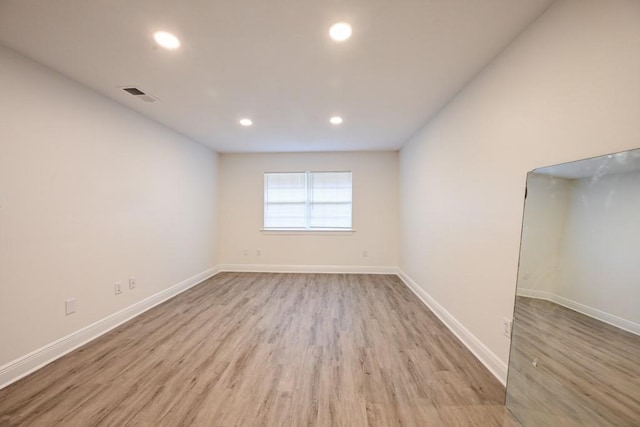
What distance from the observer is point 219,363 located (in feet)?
6.84

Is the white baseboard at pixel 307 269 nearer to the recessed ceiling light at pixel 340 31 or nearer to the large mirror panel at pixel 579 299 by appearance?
the large mirror panel at pixel 579 299

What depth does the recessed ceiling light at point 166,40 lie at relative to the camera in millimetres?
1688

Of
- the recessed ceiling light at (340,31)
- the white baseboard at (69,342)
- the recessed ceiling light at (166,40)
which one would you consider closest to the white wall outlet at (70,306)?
the white baseboard at (69,342)

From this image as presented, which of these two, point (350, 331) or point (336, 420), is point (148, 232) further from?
point (336, 420)

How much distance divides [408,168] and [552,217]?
2964 mm

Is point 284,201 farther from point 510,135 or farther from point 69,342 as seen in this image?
point 510,135

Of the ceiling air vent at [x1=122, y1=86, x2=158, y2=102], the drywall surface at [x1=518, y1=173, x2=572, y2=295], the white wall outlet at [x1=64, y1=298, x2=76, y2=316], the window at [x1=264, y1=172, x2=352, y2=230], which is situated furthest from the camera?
the window at [x1=264, y1=172, x2=352, y2=230]

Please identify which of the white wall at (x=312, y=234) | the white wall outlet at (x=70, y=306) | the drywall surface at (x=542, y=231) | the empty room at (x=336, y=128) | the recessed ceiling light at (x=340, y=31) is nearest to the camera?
the empty room at (x=336, y=128)

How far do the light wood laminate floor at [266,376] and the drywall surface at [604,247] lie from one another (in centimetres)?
92

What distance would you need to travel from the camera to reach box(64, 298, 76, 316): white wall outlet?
2.24m

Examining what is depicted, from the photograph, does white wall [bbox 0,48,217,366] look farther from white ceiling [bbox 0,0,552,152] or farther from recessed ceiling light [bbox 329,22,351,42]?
recessed ceiling light [bbox 329,22,351,42]

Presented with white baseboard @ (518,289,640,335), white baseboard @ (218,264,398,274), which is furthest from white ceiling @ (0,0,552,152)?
white baseboard @ (218,264,398,274)

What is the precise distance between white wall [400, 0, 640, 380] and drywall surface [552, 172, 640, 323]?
20cm

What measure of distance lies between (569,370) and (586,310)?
0.35 m
